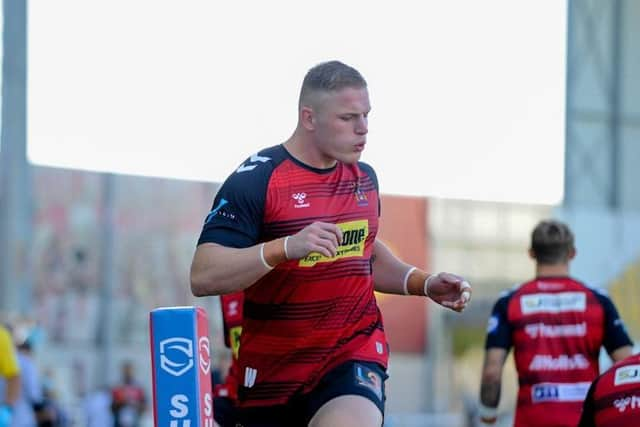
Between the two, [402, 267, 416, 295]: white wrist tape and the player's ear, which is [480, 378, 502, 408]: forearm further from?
the player's ear

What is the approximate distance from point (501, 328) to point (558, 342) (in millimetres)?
339

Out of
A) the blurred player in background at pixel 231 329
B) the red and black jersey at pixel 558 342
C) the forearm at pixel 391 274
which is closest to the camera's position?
the forearm at pixel 391 274

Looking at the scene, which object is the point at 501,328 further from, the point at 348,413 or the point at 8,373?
the point at 8,373

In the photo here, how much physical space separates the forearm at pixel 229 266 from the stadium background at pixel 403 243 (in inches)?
691

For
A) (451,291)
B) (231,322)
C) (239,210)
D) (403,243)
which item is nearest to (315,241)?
(239,210)

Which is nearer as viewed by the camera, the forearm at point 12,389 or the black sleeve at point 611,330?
the black sleeve at point 611,330

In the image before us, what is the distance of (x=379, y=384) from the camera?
18.5 feet

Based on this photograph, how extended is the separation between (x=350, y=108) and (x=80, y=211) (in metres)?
22.1

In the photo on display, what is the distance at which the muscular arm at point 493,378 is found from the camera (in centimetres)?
763

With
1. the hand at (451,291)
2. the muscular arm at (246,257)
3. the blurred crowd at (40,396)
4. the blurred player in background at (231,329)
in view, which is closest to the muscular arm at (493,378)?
the blurred player in background at (231,329)

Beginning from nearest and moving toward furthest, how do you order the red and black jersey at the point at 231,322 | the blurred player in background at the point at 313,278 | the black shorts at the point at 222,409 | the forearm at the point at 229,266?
the forearm at the point at 229,266, the blurred player in background at the point at 313,278, the black shorts at the point at 222,409, the red and black jersey at the point at 231,322

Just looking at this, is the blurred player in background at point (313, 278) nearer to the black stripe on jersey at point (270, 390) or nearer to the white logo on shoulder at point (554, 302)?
the black stripe on jersey at point (270, 390)

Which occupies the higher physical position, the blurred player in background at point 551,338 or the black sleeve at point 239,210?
the black sleeve at point 239,210

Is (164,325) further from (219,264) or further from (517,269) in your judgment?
(517,269)
